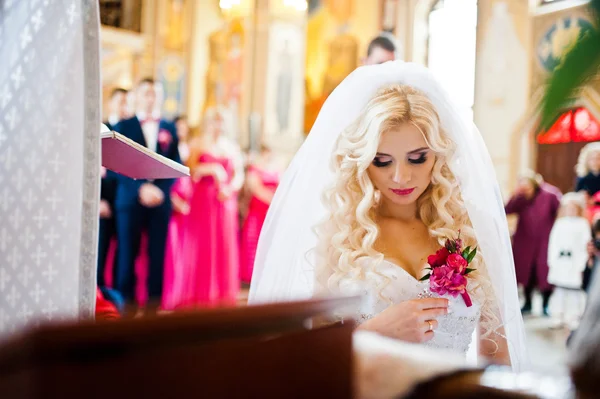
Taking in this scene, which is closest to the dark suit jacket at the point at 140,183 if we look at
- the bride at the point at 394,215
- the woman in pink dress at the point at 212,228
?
the woman in pink dress at the point at 212,228

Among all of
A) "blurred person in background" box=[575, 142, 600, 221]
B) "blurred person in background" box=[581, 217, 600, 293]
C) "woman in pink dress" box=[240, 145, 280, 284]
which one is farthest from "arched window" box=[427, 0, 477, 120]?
"blurred person in background" box=[581, 217, 600, 293]

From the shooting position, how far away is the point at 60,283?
1.31 metres

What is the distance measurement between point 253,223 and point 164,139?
2.83m

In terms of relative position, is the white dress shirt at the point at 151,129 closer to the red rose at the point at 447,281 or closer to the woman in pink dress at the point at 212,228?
the woman in pink dress at the point at 212,228

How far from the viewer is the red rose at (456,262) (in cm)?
178

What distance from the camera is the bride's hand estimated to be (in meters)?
1.75

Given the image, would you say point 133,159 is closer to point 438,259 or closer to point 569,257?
point 438,259

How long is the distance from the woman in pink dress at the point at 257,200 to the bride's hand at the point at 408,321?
5754 mm

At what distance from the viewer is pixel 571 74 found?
57cm

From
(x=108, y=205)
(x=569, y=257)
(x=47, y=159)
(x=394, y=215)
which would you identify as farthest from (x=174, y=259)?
(x=47, y=159)

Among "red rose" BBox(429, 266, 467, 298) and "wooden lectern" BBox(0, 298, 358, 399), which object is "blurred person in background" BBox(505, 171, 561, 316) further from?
"wooden lectern" BBox(0, 298, 358, 399)

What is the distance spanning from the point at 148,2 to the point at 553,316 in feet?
28.1

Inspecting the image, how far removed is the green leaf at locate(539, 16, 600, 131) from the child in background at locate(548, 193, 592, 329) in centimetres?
548

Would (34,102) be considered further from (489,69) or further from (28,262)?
(489,69)
